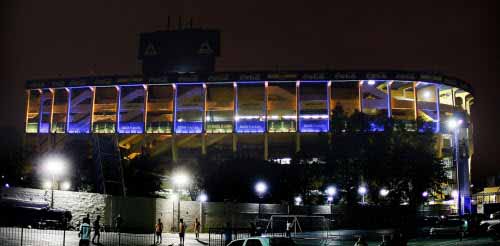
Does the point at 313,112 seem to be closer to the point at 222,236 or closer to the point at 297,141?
the point at 297,141

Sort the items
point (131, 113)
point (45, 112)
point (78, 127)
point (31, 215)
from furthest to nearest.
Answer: point (45, 112), point (78, 127), point (131, 113), point (31, 215)

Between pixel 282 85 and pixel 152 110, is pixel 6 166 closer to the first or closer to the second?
pixel 152 110

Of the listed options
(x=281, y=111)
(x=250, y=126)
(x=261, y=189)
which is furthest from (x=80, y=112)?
(x=261, y=189)

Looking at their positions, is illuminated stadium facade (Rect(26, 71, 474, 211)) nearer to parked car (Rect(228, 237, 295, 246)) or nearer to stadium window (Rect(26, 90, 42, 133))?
stadium window (Rect(26, 90, 42, 133))

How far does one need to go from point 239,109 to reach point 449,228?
234 feet

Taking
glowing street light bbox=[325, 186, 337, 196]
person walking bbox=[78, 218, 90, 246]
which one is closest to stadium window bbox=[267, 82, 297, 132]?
glowing street light bbox=[325, 186, 337, 196]

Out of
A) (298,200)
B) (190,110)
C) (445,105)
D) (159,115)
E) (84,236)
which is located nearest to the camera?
(84,236)

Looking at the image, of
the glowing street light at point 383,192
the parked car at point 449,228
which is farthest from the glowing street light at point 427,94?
the parked car at point 449,228

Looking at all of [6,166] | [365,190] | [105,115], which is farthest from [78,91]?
[365,190]

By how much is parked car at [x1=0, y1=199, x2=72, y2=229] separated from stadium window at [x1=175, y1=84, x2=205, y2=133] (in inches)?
2655

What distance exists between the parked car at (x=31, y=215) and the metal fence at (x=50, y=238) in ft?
5.63

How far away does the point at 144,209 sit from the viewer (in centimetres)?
3916

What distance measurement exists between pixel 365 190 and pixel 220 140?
51.5 m

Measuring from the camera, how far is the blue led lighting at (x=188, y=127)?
103 metres
